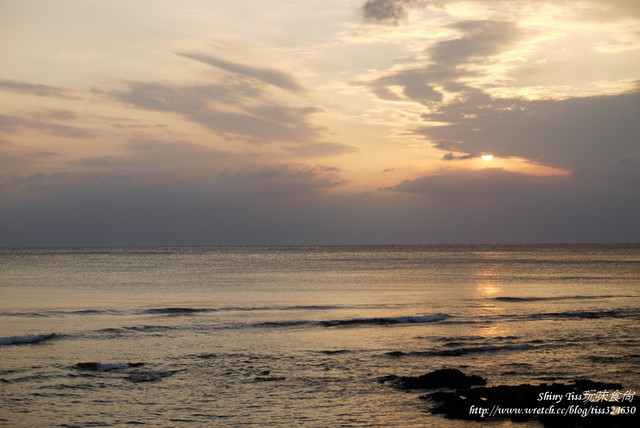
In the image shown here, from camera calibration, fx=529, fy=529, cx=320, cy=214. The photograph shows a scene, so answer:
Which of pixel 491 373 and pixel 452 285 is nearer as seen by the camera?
pixel 491 373

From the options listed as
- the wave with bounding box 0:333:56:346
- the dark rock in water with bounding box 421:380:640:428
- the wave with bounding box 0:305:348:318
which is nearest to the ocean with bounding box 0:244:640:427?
the wave with bounding box 0:333:56:346

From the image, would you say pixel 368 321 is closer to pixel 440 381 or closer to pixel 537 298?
pixel 440 381

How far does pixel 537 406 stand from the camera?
55.2 ft

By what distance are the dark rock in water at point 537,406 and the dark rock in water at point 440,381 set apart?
106cm

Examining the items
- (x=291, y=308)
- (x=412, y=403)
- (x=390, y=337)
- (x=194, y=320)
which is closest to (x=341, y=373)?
(x=412, y=403)

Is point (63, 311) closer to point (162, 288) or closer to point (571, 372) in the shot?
point (162, 288)

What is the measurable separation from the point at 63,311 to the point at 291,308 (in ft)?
60.8

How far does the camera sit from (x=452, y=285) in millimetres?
67375

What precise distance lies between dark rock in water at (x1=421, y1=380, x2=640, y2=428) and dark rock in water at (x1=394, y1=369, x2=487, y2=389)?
106 cm

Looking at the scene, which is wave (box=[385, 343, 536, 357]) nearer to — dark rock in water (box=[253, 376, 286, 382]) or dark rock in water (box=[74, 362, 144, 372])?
dark rock in water (box=[253, 376, 286, 382])

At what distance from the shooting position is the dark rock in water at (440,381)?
64.3 feet

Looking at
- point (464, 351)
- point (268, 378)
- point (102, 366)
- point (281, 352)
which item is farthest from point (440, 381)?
point (102, 366)

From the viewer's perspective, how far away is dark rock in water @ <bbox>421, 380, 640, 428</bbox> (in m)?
15.8

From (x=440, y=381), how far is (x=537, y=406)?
12.7 feet
